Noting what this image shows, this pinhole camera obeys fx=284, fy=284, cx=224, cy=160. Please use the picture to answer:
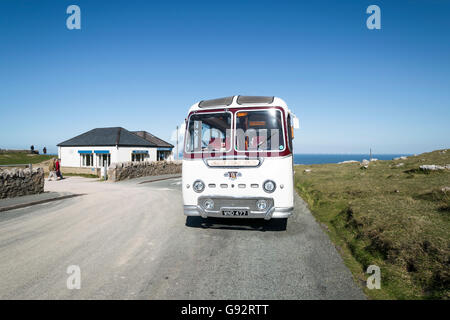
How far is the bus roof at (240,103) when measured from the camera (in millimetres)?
6449

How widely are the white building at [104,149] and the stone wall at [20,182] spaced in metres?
23.5

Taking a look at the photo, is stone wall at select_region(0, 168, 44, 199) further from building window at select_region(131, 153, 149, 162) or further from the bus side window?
building window at select_region(131, 153, 149, 162)

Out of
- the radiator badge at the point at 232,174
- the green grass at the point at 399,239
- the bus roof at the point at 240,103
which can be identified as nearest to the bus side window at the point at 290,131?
the bus roof at the point at 240,103

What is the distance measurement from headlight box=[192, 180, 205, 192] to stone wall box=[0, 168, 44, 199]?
341 inches

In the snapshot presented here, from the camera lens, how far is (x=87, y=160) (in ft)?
123

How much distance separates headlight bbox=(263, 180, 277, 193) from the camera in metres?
6.02

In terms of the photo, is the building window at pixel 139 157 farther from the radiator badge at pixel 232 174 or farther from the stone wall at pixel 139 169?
the radiator badge at pixel 232 174

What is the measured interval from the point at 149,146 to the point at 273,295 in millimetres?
37751

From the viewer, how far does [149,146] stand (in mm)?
39406

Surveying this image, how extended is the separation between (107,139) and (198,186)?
34081mm
